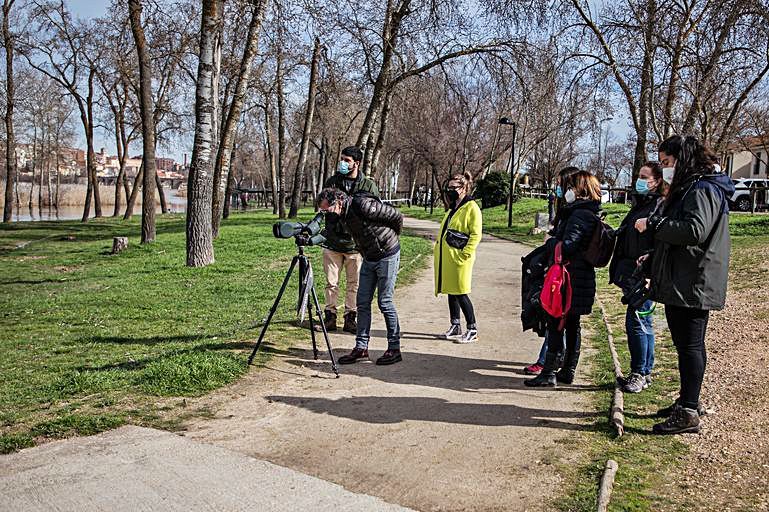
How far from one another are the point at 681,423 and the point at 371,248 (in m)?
3.14

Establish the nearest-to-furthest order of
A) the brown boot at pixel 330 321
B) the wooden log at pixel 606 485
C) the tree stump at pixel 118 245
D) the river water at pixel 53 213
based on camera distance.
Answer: the wooden log at pixel 606 485 → the brown boot at pixel 330 321 → the tree stump at pixel 118 245 → the river water at pixel 53 213

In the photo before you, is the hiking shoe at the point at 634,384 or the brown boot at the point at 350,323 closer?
the hiking shoe at the point at 634,384

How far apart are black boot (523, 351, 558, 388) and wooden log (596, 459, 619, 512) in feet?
5.63

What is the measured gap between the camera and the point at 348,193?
7.53 meters

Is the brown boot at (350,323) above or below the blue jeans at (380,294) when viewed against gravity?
below

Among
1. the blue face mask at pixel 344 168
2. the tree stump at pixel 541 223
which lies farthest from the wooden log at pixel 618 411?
the tree stump at pixel 541 223

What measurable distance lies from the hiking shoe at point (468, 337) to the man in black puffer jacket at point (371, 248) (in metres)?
→ 1.23

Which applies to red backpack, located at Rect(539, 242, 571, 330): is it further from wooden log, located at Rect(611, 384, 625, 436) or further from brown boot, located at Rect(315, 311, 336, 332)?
brown boot, located at Rect(315, 311, 336, 332)

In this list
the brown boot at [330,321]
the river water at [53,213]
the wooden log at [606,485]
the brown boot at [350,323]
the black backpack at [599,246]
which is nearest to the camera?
the wooden log at [606,485]

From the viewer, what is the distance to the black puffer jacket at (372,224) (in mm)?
6594

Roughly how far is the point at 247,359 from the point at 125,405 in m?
1.48

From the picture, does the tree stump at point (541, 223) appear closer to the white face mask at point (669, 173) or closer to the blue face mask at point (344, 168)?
the blue face mask at point (344, 168)

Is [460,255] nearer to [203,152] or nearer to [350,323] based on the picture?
[350,323]

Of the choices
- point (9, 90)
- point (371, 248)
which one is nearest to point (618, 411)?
point (371, 248)
